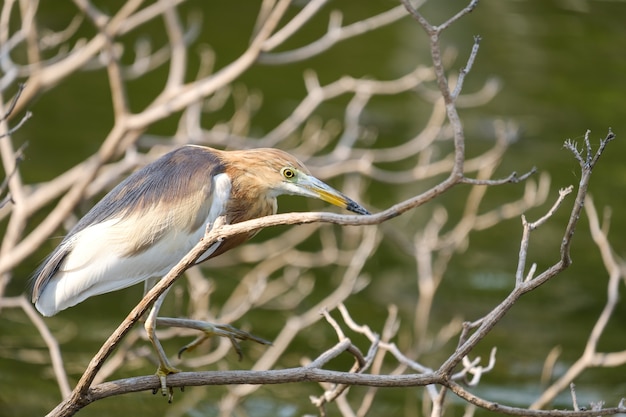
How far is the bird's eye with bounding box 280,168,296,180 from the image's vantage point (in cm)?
245

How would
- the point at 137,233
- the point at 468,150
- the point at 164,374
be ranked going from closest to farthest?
the point at 164,374 < the point at 137,233 < the point at 468,150

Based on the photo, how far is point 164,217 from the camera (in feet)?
8.11

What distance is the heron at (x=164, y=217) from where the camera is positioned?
241 centimetres

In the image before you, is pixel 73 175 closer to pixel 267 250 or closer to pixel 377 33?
pixel 267 250

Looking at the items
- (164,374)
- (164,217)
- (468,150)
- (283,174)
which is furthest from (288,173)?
(468,150)

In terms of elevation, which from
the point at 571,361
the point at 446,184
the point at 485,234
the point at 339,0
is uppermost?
the point at 339,0

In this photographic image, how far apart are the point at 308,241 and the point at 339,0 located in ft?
13.6

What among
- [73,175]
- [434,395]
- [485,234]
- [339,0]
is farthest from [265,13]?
[339,0]

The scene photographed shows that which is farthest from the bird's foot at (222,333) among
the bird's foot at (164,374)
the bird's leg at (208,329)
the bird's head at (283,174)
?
the bird's head at (283,174)

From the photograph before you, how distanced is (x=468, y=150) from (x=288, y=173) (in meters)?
5.63

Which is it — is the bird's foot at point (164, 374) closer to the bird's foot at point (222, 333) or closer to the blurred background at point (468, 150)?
the bird's foot at point (222, 333)

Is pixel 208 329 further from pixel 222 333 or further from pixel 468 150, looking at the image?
pixel 468 150

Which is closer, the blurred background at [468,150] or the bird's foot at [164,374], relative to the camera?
the bird's foot at [164,374]

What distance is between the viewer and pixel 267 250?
5789mm
